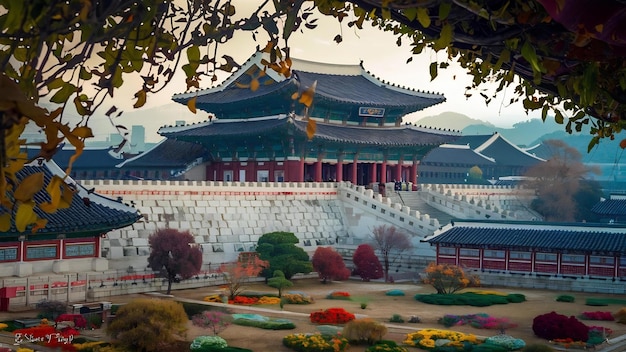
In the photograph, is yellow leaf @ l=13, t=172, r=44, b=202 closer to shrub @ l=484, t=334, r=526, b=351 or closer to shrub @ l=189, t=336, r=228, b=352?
shrub @ l=189, t=336, r=228, b=352

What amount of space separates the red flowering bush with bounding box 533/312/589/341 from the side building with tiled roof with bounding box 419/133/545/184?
49.8m

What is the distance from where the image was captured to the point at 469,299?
3083 centimetres

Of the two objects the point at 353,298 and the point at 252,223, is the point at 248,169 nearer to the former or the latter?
the point at 252,223

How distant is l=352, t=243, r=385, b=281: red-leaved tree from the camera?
126 ft

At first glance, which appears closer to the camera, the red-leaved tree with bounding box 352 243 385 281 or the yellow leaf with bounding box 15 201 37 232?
the yellow leaf with bounding box 15 201 37 232

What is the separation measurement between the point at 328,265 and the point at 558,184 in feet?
101

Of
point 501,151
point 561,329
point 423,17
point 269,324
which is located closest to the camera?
point 423,17

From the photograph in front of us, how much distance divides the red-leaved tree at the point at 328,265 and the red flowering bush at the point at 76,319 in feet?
46.4

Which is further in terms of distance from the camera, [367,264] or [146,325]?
[367,264]

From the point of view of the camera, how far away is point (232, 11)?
19.1 ft

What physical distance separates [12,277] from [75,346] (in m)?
8.78

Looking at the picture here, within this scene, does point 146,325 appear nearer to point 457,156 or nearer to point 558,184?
point 558,184

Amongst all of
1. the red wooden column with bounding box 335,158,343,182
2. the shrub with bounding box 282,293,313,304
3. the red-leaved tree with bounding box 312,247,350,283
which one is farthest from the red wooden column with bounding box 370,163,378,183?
the shrub with bounding box 282,293,313,304

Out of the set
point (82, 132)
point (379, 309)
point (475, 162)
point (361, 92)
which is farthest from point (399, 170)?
point (82, 132)
